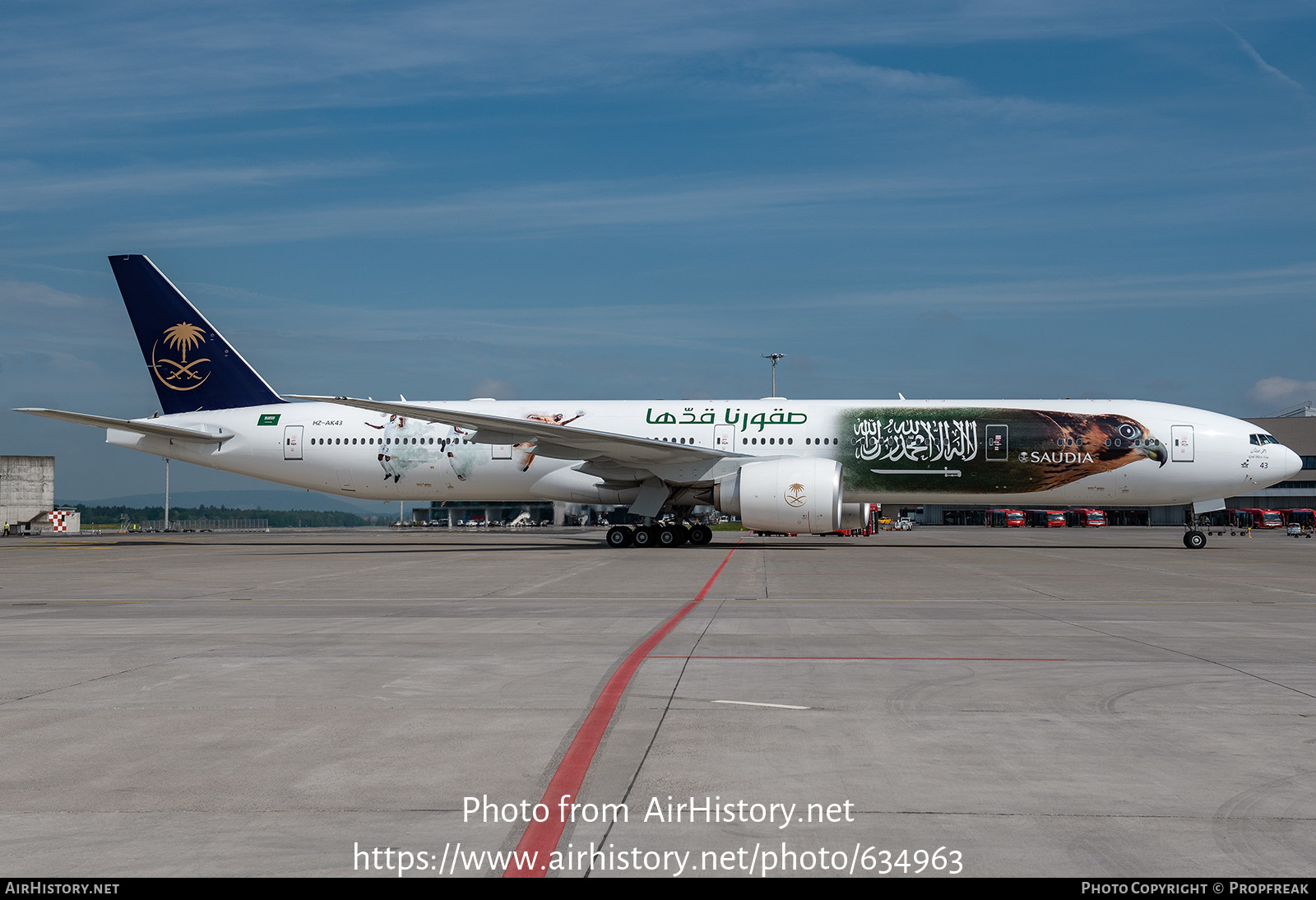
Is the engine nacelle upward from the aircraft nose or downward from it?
downward

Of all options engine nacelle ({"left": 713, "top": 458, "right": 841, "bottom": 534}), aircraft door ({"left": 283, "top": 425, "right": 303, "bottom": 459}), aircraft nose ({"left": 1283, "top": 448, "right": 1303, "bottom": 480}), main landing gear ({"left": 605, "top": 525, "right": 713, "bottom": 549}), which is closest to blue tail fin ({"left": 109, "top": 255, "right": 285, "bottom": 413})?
aircraft door ({"left": 283, "top": 425, "right": 303, "bottom": 459})

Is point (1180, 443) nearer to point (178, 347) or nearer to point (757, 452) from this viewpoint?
point (757, 452)

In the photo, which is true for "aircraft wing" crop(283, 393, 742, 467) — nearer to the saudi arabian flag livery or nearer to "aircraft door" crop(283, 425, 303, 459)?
"aircraft door" crop(283, 425, 303, 459)

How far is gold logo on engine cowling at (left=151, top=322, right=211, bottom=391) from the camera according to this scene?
30609 mm

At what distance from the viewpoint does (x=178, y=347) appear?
30.6 m

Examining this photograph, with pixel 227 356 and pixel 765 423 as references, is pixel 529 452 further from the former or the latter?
pixel 227 356

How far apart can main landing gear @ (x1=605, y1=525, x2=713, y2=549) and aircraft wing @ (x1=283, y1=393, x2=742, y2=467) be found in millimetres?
2005

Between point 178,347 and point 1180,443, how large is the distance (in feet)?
94.3

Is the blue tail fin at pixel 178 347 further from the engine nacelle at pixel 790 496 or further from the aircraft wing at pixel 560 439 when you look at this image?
the engine nacelle at pixel 790 496

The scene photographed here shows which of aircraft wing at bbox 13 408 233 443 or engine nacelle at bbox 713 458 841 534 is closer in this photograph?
engine nacelle at bbox 713 458 841 534

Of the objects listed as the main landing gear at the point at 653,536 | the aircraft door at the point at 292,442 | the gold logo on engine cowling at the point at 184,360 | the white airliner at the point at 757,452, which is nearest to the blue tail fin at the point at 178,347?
the gold logo on engine cowling at the point at 184,360

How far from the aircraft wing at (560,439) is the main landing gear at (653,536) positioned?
6.58 feet

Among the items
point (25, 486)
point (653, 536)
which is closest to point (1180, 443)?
point (653, 536)

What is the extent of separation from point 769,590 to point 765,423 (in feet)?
42.2
